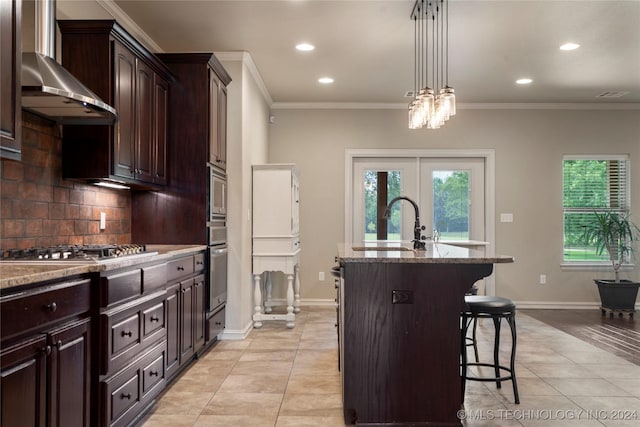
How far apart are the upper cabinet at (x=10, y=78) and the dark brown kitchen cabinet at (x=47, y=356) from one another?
2.15 ft

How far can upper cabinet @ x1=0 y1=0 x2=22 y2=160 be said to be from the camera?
75.5 inches

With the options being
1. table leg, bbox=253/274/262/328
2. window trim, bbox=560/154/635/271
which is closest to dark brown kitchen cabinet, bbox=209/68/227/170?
table leg, bbox=253/274/262/328

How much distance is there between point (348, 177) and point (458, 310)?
4007mm

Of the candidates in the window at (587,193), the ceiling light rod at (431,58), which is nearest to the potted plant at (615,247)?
the window at (587,193)

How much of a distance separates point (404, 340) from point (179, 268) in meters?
1.59

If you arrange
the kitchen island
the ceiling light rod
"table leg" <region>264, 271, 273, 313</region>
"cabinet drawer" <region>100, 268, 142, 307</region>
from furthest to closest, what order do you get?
"table leg" <region>264, 271, 273, 313</region>, the ceiling light rod, the kitchen island, "cabinet drawer" <region>100, 268, 142, 307</region>

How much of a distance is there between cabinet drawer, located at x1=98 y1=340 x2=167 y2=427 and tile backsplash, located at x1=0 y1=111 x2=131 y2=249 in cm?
88

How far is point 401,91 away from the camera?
226 inches

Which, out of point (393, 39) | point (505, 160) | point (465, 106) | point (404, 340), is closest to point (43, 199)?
point (404, 340)

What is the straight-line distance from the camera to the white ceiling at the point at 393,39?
3510mm

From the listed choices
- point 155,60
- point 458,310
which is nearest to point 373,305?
point 458,310

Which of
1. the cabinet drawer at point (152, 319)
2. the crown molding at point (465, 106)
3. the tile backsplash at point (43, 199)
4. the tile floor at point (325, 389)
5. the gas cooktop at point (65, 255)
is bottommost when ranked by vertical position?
the tile floor at point (325, 389)

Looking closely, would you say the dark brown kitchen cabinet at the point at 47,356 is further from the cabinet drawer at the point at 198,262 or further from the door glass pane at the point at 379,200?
the door glass pane at the point at 379,200

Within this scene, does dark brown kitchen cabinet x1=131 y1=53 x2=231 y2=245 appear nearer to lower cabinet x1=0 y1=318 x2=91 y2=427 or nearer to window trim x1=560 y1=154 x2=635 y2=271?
lower cabinet x1=0 y1=318 x2=91 y2=427
